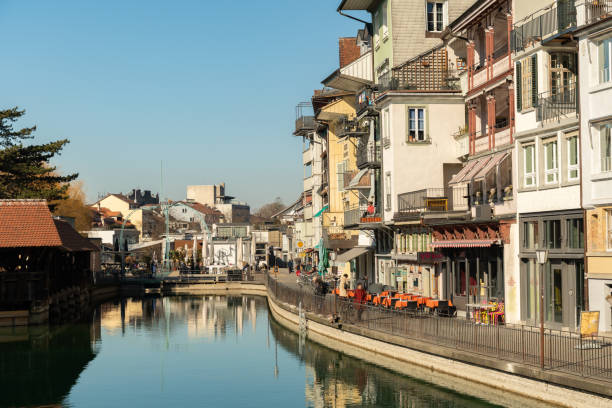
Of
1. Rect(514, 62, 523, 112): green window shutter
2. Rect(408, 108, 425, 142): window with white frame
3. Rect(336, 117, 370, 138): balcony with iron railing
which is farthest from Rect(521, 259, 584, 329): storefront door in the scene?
Rect(336, 117, 370, 138): balcony with iron railing

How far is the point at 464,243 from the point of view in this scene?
36188 millimetres

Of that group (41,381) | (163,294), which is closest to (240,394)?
(41,381)

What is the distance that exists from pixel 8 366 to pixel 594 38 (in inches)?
1048

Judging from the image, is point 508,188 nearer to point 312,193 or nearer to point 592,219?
point 592,219

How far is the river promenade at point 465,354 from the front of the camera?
20.7 m

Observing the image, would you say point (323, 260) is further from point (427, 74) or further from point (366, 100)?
point (427, 74)

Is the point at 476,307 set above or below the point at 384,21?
below

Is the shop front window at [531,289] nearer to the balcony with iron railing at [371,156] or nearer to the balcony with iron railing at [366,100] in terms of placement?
the balcony with iron railing at [371,156]

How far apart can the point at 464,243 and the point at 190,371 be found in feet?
41.2

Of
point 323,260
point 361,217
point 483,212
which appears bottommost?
point 323,260

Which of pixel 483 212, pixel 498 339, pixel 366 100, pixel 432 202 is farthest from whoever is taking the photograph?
pixel 366 100

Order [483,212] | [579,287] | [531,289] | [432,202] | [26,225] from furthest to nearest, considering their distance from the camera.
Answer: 1. [26,225]
2. [432,202]
3. [483,212]
4. [531,289]
5. [579,287]

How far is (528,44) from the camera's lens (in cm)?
3081

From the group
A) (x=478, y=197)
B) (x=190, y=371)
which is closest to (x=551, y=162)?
(x=478, y=197)
